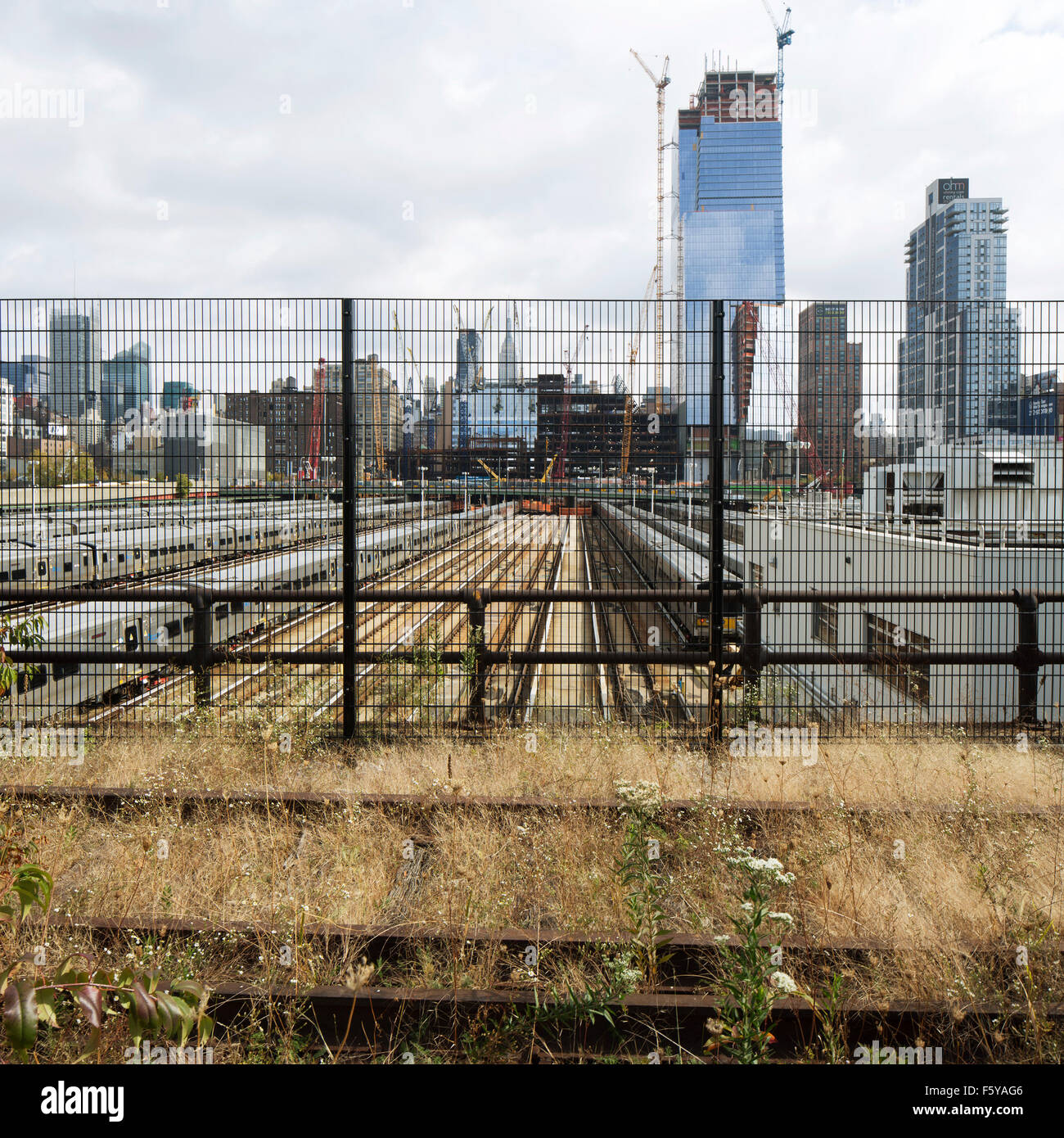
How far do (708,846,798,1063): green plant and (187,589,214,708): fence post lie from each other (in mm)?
5106

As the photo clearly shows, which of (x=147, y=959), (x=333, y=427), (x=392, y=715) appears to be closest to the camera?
(x=147, y=959)

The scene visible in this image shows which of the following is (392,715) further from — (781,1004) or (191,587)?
(781,1004)

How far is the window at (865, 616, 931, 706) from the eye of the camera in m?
6.88

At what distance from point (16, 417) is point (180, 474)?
5.38ft

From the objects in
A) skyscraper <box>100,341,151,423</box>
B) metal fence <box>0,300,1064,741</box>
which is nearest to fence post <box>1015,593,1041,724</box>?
metal fence <box>0,300,1064,741</box>

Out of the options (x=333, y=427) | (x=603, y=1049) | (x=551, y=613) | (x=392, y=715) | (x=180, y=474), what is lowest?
(x=603, y=1049)

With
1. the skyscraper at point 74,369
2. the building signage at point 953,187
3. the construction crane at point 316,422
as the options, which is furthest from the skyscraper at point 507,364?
the building signage at point 953,187

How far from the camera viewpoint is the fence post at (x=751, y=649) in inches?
256

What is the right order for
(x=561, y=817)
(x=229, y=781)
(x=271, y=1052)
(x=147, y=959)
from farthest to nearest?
(x=229, y=781), (x=561, y=817), (x=147, y=959), (x=271, y=1052)

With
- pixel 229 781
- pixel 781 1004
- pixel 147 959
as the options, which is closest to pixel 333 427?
pixel 229 781

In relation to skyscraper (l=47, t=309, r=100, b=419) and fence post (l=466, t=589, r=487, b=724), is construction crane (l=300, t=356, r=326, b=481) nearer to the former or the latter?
fence post (l=466, t=589, r=487, b=724)

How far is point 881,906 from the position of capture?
4.07 meters

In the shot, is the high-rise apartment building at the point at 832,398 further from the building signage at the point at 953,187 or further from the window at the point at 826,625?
the building signage at the point at 953,187
